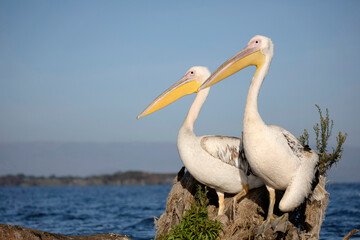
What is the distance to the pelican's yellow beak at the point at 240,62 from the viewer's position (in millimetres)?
5363

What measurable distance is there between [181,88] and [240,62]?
1.59 metres

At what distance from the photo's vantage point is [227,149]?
584 centimetres

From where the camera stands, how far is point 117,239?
5.30m

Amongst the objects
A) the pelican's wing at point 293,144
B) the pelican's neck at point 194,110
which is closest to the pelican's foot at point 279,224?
the pelican's wing at point 293,144

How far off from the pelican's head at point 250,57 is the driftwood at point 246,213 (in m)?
1.76

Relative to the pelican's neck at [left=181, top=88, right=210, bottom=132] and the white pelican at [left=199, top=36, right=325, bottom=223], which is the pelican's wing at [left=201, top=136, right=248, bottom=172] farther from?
the white pelican at [left=199, top=36, right=325, bottom=223]

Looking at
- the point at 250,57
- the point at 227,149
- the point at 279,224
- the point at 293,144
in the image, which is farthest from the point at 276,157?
the point at 250,57

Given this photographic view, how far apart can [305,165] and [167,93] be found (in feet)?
8.75

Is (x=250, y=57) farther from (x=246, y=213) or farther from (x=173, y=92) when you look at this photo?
(x=246, y=213)

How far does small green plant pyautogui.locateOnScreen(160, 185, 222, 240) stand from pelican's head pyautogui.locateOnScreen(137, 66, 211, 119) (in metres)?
1.61

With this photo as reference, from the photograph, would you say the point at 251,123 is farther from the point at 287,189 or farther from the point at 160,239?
the point at 160,239

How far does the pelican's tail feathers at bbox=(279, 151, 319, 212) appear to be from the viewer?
4902 mm

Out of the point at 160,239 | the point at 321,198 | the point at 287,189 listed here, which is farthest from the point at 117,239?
the point at 321,198

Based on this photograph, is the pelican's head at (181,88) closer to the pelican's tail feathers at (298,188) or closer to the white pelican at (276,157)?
the white pelican at (276,157)
